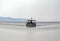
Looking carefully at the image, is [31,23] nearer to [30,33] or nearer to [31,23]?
[31,23]

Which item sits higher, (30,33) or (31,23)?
(31,23)

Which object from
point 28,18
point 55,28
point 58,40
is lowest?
point 58,40

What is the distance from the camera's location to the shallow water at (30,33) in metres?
0.95

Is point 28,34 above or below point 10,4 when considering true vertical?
below

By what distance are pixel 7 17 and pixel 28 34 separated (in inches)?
11.8

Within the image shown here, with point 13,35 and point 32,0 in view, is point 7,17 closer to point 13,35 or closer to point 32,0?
point 13,35

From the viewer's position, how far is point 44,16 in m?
0.95

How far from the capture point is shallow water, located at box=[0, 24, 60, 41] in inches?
37.2

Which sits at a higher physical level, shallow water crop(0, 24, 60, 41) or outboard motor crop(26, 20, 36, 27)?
outboard motor crop(26, 20, 36, 27)

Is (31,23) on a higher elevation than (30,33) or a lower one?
higher

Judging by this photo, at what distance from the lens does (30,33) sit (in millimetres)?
948

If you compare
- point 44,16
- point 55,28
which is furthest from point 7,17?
point 55,28

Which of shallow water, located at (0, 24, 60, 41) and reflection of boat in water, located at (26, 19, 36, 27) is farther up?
reflection of boat in water, located at (26, 19, 36, 27)

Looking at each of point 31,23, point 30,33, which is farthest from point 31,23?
point 30,33
